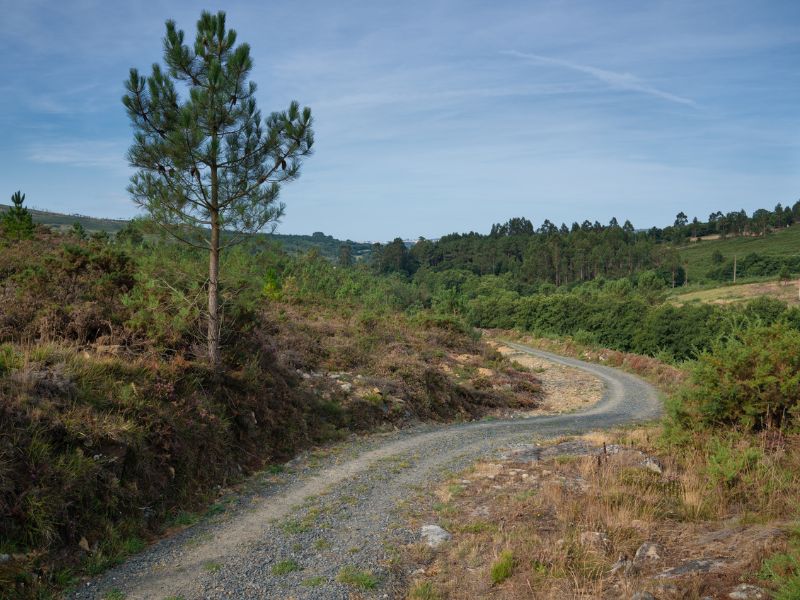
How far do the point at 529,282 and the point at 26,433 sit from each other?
126 meters

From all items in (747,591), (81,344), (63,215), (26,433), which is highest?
(63,215)

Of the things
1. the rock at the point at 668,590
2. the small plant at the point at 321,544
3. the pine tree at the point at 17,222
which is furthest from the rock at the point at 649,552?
the pine tree at the point at 17,222

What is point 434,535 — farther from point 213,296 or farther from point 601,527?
point 213,296

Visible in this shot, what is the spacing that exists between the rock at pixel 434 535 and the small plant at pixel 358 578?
3.84 feet

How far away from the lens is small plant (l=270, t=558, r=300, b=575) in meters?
6.31

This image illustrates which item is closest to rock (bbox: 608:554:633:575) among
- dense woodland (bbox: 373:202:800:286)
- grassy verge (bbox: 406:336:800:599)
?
grassy verge (bbox: 406:336:800:599)

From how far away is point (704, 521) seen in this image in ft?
23.0

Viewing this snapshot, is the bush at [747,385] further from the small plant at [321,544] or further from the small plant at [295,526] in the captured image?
the small plant at [295,526]

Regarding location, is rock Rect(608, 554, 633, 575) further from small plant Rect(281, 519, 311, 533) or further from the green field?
the green field

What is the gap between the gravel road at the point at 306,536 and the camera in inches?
234

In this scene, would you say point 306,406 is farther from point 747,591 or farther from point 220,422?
point 747,591

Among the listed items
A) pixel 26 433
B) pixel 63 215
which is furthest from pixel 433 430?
pixel 63 215

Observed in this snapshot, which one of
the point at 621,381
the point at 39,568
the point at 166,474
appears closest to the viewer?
the point at 39,568

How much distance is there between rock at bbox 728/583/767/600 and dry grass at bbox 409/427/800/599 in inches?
3.5
